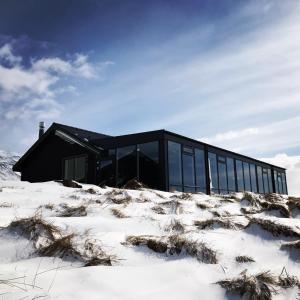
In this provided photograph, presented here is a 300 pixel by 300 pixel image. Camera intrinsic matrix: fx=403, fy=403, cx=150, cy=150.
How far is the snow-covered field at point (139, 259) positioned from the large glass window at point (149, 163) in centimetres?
1280

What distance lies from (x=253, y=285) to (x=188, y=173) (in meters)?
16.9

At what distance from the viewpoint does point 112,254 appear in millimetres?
3490

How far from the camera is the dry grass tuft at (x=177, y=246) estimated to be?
3484 millimetres

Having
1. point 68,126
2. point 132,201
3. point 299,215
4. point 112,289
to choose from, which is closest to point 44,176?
point 68,126

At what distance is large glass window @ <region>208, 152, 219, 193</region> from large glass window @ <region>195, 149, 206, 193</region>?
0.72 m

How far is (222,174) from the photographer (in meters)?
23.1

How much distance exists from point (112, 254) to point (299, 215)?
289cm

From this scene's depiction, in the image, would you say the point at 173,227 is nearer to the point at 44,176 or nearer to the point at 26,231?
the point at 26,231

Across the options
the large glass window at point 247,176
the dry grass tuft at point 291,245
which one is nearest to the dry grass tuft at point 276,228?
the dry grass tuft at point 291,245

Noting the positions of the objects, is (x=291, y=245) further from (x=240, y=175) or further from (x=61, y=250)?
(x=240, y=175)

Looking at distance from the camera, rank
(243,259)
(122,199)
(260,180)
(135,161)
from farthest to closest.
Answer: (260,180), (135,161), (122,199), (243,259)

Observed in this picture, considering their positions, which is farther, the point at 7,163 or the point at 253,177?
the point at 7,163

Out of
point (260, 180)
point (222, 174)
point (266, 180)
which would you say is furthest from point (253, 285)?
point (266, 180)

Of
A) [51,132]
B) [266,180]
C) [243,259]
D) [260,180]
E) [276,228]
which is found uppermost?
[51,132]
